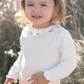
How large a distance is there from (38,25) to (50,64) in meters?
0.35

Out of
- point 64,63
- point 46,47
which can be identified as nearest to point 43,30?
point 46,47

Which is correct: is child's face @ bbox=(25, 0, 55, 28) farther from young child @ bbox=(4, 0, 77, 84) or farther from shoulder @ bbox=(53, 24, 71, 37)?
shoulder @ bbox=(53, 24, 71, 37)

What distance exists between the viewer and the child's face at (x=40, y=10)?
1387mm

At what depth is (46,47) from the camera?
4.61 feet

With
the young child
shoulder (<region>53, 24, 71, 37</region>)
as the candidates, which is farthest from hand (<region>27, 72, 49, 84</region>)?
shoulder (<region>53, 24, 71, 37</region>)

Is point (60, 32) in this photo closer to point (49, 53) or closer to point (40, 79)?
point (49, 53)

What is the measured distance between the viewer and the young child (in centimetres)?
133

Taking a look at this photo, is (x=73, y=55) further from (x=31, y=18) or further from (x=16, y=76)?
(x=16, y=76)

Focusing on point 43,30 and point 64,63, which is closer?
point 64,63

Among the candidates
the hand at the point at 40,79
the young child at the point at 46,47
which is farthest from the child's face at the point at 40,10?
the hand at the point at 40,79

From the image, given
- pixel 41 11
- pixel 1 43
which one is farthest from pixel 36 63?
pixel 1 43

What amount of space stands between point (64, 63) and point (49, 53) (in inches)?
5.7

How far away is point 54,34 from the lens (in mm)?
1400

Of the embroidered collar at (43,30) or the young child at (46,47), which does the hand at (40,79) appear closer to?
the young child at (46,47)
